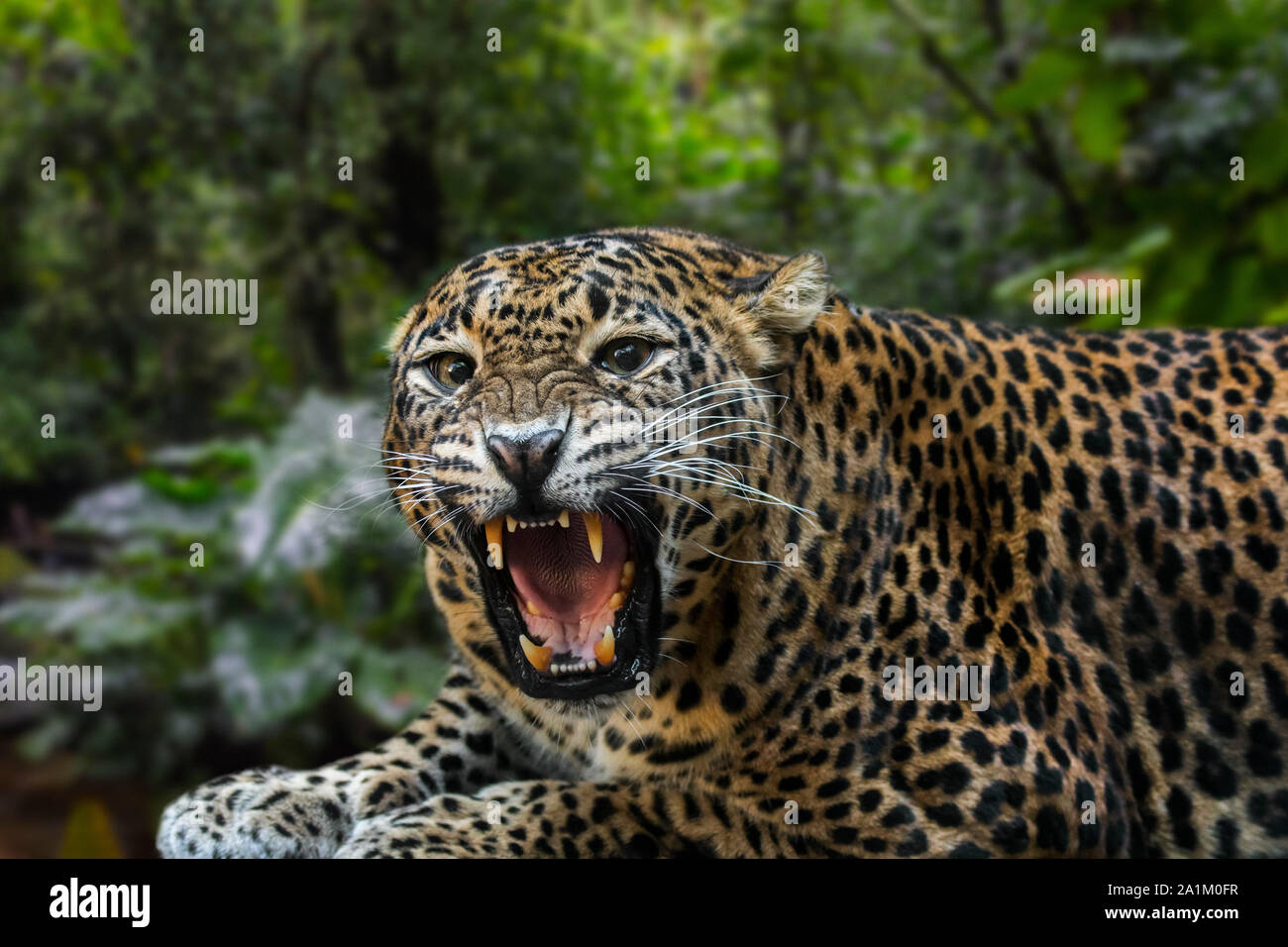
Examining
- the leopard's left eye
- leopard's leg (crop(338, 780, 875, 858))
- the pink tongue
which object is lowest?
leopard's leg (crop(338, 780, 875, 858))

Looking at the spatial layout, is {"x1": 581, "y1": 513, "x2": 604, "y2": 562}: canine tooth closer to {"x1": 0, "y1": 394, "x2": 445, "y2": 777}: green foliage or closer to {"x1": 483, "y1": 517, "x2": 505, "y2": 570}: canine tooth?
{"x1": 483, "y1": 517, "x2": 505, "y2": 570}: canine tooth

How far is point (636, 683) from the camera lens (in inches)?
160

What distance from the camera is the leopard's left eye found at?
4.04m

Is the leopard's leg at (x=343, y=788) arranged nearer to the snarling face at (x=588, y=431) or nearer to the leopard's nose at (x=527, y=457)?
the snarling face at (x=588, y=431)

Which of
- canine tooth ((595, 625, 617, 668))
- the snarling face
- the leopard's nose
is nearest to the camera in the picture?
the leopard's nose

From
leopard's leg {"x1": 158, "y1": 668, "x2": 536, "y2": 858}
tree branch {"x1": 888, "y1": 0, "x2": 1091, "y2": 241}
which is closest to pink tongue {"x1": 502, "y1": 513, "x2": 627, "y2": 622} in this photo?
leopard's leg {"x1": 158, "y1": 668, "x2": 536, "y2": 858}

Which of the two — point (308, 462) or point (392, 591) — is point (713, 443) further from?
point (392, 591)

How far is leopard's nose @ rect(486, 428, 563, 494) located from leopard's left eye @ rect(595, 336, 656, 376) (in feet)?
1.34

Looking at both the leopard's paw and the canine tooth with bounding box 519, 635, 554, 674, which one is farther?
the leopard's paw

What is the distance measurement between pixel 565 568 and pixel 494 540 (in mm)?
299

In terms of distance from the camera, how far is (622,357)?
4.05m

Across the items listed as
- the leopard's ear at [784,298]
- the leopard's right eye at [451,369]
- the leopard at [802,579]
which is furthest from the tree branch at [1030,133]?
the leopard's right eye at [451,369]

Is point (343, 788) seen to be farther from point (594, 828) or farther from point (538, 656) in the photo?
point (538, 656)
